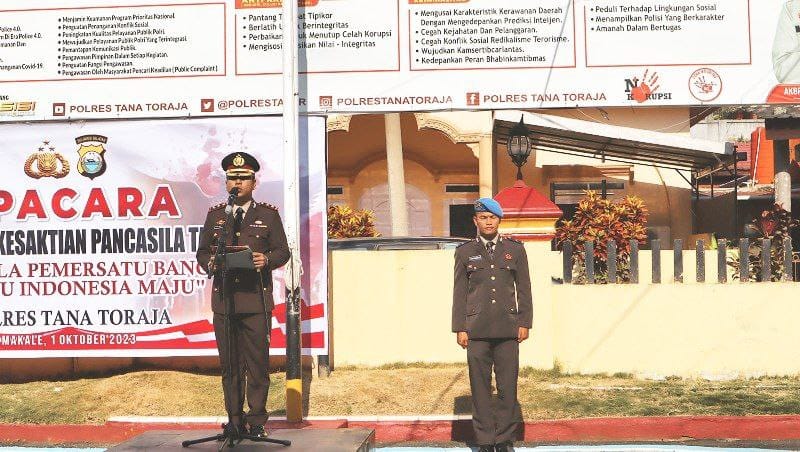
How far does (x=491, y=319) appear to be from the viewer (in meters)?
7.20

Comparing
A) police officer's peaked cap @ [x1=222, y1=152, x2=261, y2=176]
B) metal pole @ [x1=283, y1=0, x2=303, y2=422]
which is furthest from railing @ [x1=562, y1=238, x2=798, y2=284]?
police officer's peaked cap @ [x1=222, y1=152, x2=261, y2=176]

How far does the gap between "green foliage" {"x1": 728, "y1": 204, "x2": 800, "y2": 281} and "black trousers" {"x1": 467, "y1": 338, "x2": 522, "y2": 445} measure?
388 centimetres

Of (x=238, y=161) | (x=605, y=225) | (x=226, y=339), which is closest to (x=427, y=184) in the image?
(x=605, y=225)

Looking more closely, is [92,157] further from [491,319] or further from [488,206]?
[491,319]

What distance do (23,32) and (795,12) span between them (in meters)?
7.91

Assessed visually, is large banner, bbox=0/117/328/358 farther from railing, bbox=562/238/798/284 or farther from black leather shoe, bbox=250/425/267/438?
railing, bbox=562/238/798/284

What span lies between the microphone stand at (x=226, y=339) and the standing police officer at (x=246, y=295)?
29 millimetres

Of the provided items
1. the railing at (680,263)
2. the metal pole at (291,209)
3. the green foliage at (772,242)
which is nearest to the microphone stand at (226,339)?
the metal pole at (291,209)

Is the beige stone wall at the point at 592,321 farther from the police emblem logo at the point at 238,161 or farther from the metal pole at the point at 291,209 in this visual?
the police emblem logo at the point at 238,161

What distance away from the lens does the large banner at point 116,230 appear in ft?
31.7

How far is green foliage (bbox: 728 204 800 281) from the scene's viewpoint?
396 inches

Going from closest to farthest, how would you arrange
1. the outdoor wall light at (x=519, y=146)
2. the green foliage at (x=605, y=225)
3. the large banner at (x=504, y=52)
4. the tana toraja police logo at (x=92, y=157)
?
the large banner at (x=504, y=52) < the tana toraja police logo at (x=92, y=157) < the outdoor wall light at (x=519, y=146) < the green foliage at (x=605, y=225)

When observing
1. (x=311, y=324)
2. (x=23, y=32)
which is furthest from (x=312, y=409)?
(x=23, y=32)

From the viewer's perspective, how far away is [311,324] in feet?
31.0
